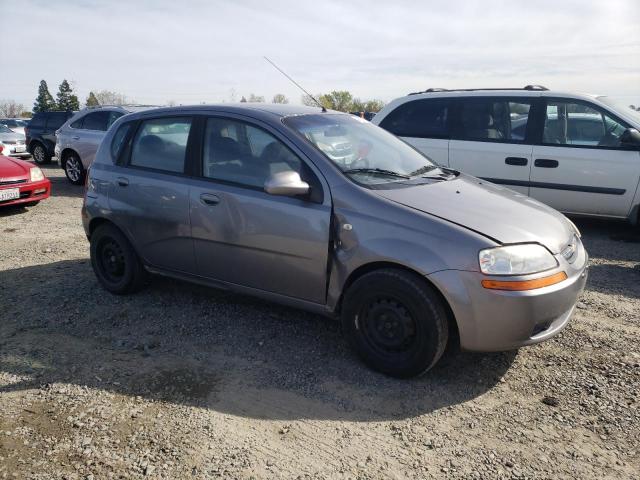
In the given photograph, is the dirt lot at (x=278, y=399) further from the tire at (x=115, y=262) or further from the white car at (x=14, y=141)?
the white car at (x=14, y=141)

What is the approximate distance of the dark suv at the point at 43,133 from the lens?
1509cm

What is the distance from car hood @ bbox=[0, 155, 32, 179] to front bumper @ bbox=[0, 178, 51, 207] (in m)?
0.15

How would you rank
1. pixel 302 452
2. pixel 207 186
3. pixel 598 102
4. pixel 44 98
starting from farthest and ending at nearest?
1. pixel 44 98
2. pixel 598 102
3. pixel 207 186
4. pixel 302 452

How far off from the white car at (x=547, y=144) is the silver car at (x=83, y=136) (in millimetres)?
6734

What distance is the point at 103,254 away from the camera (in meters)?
4.84

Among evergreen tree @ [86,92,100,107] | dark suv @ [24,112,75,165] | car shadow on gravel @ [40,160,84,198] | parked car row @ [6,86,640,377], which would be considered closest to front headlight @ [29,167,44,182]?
car shadow on gravel @ [40,160,84,198]

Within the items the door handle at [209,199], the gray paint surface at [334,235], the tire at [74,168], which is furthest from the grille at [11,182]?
the door handle at [209,199]

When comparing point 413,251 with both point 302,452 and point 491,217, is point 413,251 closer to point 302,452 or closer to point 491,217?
point 491,217

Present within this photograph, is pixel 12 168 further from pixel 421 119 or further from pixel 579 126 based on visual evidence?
pixel 579 126

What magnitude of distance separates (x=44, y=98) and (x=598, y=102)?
59.4 metres

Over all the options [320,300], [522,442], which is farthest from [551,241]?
[320,300]

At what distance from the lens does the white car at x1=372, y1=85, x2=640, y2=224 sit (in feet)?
21.1

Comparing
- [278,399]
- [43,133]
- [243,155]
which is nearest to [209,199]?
[243,155]

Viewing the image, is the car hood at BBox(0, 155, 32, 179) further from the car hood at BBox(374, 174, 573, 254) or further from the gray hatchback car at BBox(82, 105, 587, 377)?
the car hood at BBox(374, 174, 573, 254)
